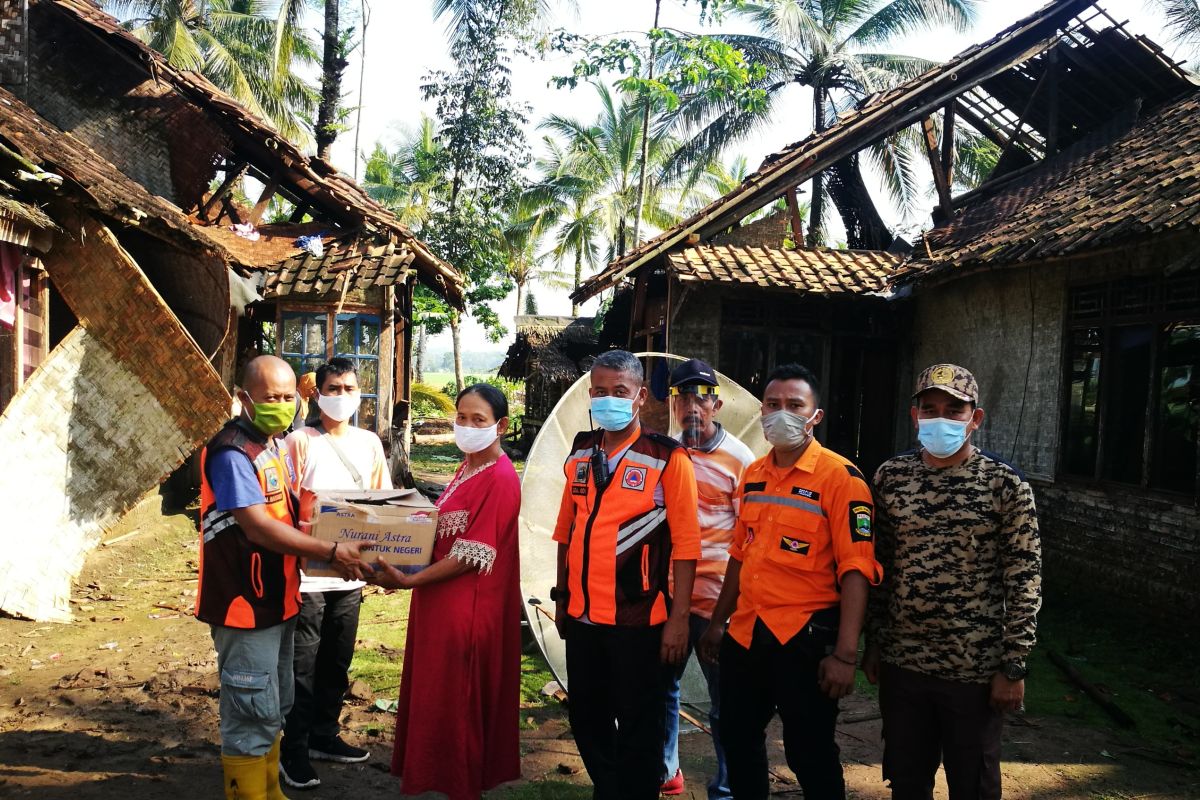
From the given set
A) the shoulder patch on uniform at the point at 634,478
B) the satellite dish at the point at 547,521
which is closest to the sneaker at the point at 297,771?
the satellite dish at the point at 547,521

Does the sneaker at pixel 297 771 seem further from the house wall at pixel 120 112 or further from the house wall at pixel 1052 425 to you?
the house wall at pixel 120 112

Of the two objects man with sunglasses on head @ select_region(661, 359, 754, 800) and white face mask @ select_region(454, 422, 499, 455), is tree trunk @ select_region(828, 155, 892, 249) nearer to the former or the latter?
man with sunglasses on head @ select_region(661, 359, 754, 800)

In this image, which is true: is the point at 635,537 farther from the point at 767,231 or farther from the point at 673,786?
the point at 767,231

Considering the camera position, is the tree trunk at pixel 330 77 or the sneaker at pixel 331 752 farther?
the tree trunk at pixel 330 77

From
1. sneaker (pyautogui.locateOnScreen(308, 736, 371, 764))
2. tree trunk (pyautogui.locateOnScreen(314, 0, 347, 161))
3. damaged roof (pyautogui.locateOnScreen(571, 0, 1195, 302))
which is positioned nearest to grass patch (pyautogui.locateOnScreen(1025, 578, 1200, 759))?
sneaker (pyautogui.locateOnScreen(308, 736, 371, 764))

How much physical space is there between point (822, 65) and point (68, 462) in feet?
60.9

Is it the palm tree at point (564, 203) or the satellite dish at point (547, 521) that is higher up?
the palm tree at point (564, 203)

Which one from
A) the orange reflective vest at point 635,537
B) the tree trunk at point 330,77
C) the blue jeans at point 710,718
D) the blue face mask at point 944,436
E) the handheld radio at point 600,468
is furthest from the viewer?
the tree trunk at point 330,77

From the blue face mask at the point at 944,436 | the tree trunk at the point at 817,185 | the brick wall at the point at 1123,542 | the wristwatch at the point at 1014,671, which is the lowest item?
the brick wall at the point at 1123,542

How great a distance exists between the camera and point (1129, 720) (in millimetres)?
5121

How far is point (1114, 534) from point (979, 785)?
5659 millimetres

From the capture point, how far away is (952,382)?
291 centimetres

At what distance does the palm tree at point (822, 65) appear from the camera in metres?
19.7

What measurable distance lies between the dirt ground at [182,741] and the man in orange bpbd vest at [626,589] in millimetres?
918
